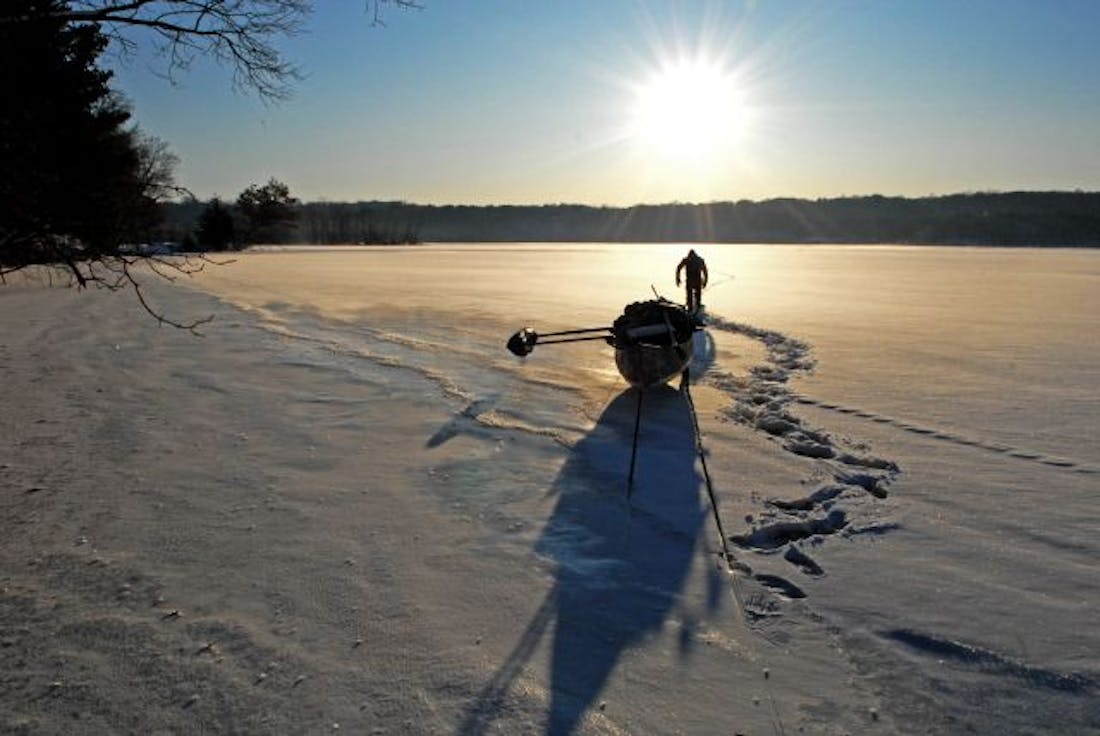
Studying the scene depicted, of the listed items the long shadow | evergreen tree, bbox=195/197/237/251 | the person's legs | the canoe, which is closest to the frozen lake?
the long shadow

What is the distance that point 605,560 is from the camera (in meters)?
4.82

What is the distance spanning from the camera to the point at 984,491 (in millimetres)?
5992

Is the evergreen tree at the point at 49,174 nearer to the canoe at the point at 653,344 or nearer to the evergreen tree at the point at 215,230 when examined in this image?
the canoe at the point at 653,344

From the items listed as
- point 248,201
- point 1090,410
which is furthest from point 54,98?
point 248,201

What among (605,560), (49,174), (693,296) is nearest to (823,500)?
(605,560)

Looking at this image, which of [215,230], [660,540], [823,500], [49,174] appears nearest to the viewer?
[49,174]

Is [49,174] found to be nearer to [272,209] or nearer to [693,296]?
[693,296]

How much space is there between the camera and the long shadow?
11.5 feet

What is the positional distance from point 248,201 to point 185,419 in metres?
68.3

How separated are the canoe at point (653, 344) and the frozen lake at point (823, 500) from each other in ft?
1.50

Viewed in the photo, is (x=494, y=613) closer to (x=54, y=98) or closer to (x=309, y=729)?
(x=309, y=729)

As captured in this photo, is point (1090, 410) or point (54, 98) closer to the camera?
point (54, 98)

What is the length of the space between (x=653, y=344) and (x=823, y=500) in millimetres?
3566

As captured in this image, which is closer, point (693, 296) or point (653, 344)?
point (653, 344)
